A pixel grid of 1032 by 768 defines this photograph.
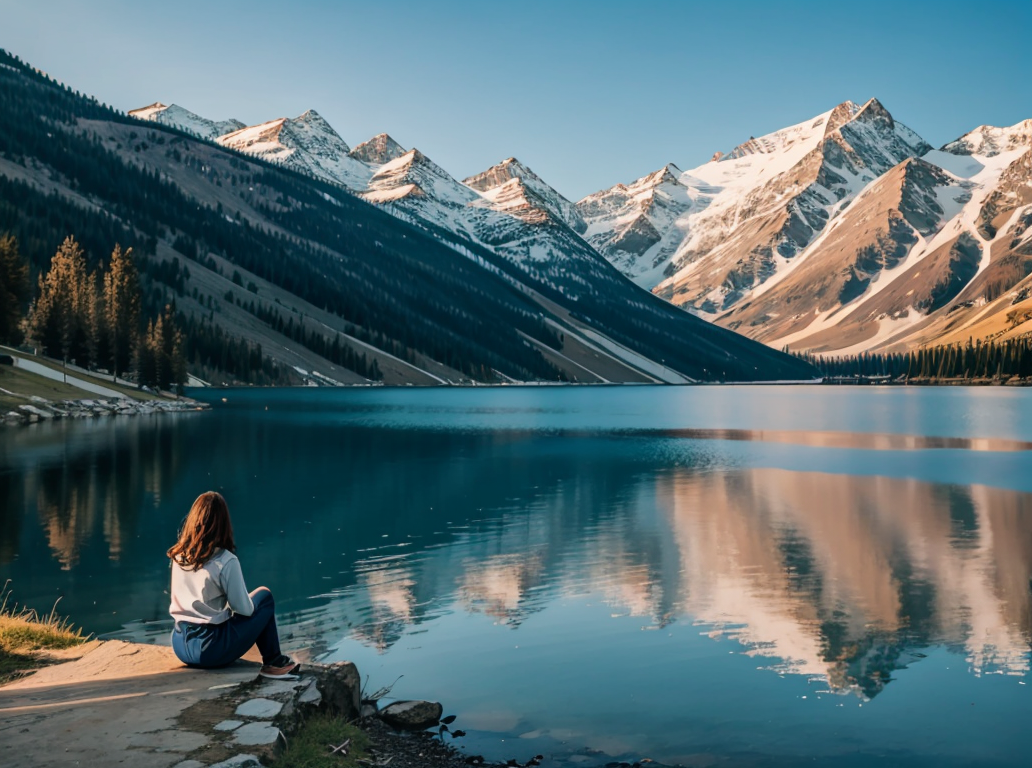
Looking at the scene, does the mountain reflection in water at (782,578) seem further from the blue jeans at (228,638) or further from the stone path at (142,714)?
the stone path at (142,714)

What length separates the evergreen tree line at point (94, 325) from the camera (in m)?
115

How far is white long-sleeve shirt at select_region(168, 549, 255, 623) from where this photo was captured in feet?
44.6

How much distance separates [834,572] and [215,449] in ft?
167

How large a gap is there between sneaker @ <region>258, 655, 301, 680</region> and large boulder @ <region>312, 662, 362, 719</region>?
1.53 feet

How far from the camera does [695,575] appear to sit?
29.9m

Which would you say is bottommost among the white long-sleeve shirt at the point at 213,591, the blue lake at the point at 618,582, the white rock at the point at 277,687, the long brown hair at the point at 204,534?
the blue lake at the point at 618,582

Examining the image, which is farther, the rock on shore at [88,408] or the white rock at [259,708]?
the rock on shore at [88,408]

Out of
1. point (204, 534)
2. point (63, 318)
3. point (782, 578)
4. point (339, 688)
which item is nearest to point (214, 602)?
point (204, 534)

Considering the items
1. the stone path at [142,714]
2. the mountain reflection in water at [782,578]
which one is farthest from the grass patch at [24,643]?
the mountain reflection in water at [782,578]

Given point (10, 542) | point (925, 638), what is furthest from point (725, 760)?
point (10, 542)

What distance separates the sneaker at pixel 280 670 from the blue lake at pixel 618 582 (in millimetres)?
3421

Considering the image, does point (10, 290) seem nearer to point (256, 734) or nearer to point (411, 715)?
point (411, 715)

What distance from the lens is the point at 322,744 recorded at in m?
12.9

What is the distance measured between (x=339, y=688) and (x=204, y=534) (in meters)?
3.45
